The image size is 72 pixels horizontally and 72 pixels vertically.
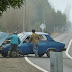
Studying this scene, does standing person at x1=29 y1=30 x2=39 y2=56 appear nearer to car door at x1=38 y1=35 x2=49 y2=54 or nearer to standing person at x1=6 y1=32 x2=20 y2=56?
car door at x1=38 y1=35 x2=49 y2=54

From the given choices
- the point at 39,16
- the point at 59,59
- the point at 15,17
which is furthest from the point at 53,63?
the point at 39,16

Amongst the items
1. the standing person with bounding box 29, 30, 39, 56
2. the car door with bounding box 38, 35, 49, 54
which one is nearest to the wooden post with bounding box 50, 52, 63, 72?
the standing person with bounding box 29, 30, 39, 56

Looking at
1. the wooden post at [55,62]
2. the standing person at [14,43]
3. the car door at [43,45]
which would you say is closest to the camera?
the wooden post at [55,62]

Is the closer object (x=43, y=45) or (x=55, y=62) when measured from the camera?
(x=55, y=62)

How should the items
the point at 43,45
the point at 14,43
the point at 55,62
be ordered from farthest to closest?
1. the point at 43,45
2. the point at 14,43
3. the point at 55,62

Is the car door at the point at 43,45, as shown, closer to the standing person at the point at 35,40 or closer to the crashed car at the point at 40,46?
the crashed car at the point at 40,46

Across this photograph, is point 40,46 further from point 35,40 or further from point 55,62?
point 55,62

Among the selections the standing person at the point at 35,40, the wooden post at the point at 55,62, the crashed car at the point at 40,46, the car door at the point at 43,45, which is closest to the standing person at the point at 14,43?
the crashed car at the point at 40,46

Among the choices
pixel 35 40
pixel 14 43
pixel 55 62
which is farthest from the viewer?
pixel 35 40

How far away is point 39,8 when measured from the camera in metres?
130

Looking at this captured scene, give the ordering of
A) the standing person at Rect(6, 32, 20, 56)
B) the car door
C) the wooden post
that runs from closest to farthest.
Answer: the wooden post → the standing person at Rect(6, 32, 20, 56) → the car door

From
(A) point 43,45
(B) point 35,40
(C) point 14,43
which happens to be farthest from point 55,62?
(A) point 43,45

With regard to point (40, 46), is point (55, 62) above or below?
above

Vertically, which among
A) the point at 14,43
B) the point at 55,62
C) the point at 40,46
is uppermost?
the point at 55,62
